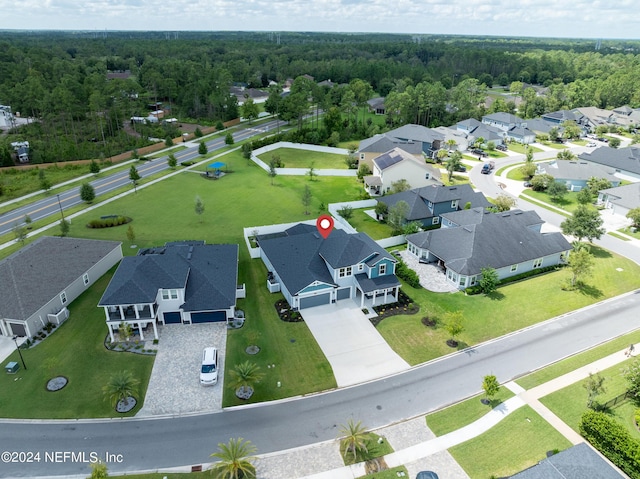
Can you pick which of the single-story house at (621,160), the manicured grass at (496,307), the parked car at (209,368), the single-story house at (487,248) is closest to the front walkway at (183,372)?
the parked car at (209,368)

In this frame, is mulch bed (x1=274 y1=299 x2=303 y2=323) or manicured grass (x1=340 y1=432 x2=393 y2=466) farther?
mulch bed (x1=274 y1=299 x2=303 y2=323)

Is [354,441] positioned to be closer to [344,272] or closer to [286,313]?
[286,313]

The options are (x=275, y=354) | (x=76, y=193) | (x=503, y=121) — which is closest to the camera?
(x=275, y=354)

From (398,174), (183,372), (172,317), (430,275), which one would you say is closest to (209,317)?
(172,317)

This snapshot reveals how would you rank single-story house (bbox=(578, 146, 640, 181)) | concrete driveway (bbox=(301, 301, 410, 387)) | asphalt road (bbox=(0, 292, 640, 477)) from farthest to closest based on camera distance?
single-story house (bbox=(578, 146, 640, 181)) → concrete driveway (bbox=(301, 301, 410, 387)) → asphalt road (bbox=(0, 292, 640, 477))

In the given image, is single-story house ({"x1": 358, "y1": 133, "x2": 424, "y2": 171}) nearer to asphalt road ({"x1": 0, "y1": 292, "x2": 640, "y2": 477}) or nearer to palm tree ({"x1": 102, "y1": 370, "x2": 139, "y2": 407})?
asphalt road ({"x1": 0, "y1": 292, "x2": 640, "y2": 477})

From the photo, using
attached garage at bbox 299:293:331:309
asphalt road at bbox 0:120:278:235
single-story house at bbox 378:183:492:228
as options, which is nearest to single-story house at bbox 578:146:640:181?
single-story house at bbox 378:183:492:228

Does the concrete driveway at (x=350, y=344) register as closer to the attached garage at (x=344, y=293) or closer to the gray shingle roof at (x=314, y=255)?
the attached garage at (x=344, y=293)
